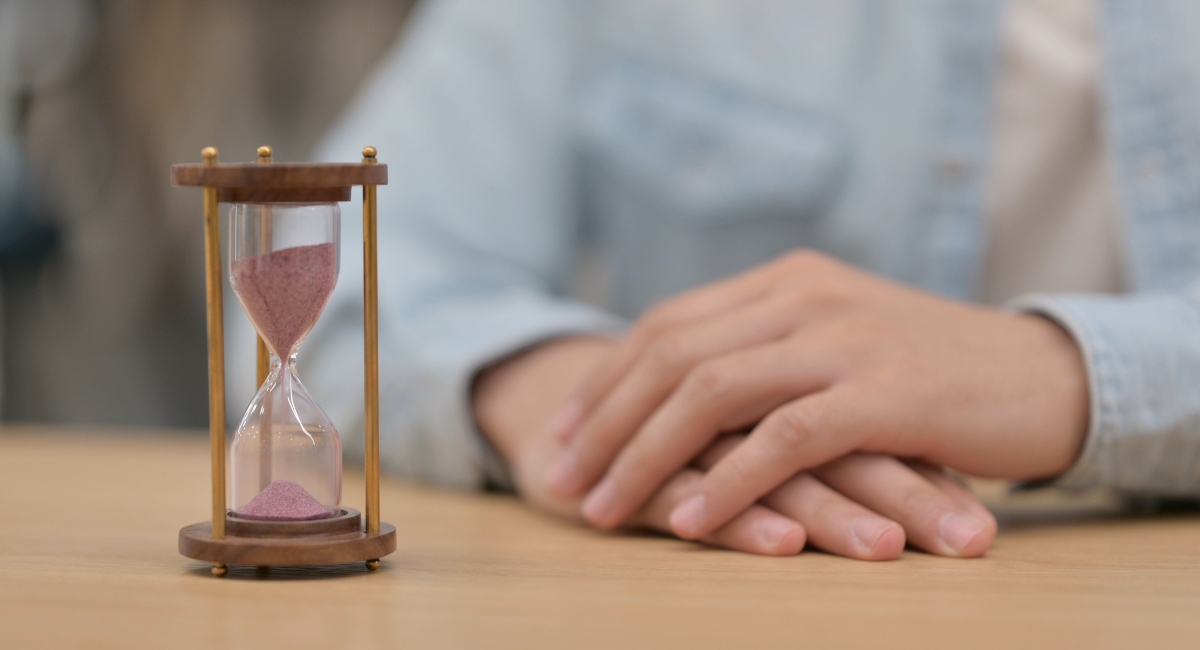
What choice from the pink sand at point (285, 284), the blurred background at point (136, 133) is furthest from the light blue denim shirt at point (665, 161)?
the blurred background at point (136, 133)

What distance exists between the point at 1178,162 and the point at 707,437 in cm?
77

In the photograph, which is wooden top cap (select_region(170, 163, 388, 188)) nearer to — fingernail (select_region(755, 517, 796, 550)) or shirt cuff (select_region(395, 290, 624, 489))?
fingernail (select_region(755, 517, 796, 550))

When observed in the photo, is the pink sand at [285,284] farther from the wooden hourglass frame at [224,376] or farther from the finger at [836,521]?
the finger at [836,521]

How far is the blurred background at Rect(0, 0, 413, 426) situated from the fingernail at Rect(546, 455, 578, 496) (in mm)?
2136

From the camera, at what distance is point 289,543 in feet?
2.43

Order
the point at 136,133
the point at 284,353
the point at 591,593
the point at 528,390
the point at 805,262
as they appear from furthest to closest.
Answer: the point at 136,133
the point at 528,390
the point at 805,262
the point at 284,353
the point at 591,593

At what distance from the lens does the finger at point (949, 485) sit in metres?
0.88

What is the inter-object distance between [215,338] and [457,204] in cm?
96

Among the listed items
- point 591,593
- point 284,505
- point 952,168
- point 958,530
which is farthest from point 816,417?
point 952,168

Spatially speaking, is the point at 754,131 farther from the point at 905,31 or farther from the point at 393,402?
the point at 393,402

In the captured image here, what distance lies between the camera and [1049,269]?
1.60 meters

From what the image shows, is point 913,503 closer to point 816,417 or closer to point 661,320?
point 816,417

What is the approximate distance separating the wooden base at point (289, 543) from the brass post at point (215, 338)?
0.02 meters

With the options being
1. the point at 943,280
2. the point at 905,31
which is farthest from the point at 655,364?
the point at 905,31
